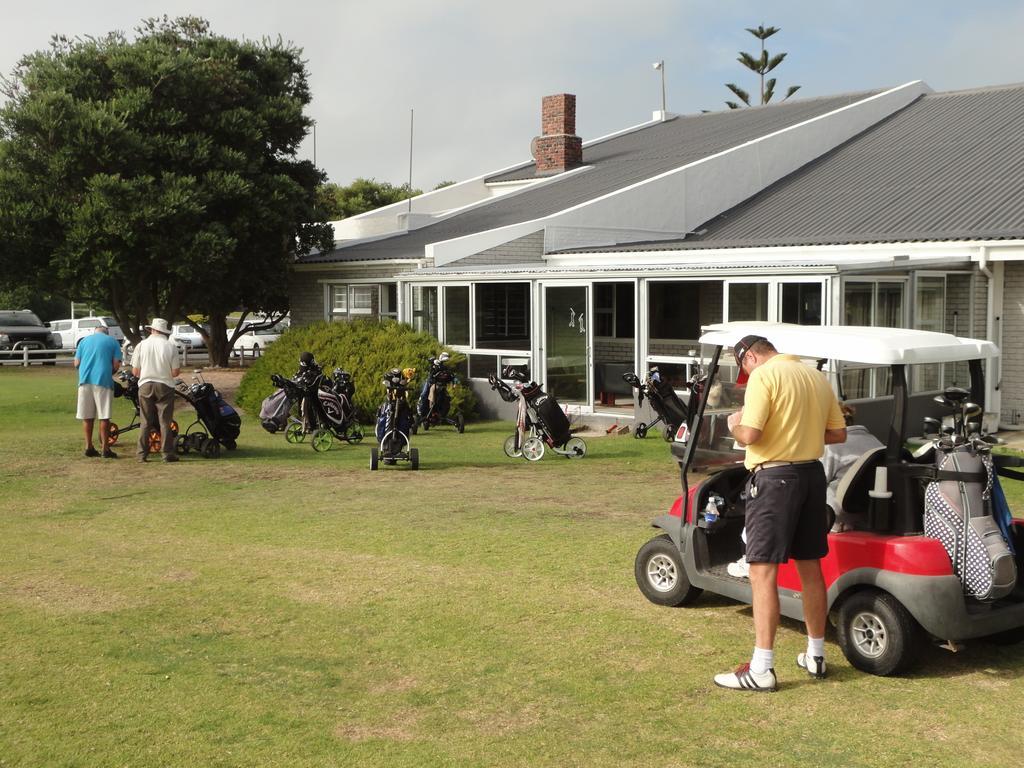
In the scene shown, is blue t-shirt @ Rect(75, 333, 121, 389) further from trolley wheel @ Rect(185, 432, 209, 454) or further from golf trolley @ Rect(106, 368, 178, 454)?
trolley wheel @ Rect(185, 432, 209, 454)

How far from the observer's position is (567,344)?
699 inches

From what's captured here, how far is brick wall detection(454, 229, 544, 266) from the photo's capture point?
66.1 ft

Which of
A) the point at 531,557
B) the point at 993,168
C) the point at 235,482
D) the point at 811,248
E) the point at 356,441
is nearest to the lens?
the point at 531,557

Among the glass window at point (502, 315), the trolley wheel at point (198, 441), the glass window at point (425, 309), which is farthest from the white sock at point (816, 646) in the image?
the glass window at point (425, 309)

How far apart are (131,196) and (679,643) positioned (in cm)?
1749

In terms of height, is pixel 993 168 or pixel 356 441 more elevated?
pixel 993 168

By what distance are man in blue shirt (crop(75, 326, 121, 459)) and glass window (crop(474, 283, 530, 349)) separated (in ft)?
21.7

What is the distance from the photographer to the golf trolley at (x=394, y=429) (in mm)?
13039

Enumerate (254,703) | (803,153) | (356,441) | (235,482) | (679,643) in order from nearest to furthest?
(254,703), (679,643), (235,482), (356,441), (803,153)

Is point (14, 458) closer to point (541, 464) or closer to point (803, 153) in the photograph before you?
point (541, 464)

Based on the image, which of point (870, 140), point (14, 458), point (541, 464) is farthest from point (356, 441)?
point (870, 140)

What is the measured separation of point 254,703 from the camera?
17.6 feet

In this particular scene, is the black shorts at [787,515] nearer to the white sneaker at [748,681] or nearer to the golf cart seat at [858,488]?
the golf cart seat at [858,488]

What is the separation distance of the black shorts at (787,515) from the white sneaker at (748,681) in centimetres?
56
